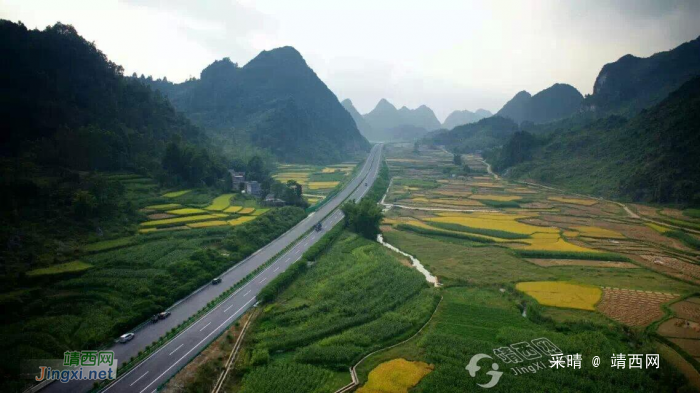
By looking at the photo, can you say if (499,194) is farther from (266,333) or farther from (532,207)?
(266,333)

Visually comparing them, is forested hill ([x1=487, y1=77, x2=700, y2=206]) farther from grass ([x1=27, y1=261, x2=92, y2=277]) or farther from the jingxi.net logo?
grass ([x1=27, y1=261, x2=92, y2=277])

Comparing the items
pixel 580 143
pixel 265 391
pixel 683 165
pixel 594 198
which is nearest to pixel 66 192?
pixel 265 391

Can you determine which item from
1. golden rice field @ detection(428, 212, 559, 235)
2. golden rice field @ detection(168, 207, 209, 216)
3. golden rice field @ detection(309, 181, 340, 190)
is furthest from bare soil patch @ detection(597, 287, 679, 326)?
golden rice field @ detection(309, 181, 340, 190)

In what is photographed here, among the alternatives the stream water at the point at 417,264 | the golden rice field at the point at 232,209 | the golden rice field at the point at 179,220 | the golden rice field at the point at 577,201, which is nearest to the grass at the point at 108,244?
the golden rice field at the point at 179,220

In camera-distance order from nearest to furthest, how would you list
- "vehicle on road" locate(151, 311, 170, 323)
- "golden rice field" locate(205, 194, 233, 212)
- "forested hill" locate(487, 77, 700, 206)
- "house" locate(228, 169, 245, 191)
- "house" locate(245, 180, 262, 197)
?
1. "vehicle on road" locate(151, 311, 170, 323)
2. "golden rice field" locate(205, 194, 233, 212)
3. "house" locate(245, 180, 262, 197)
4. "house" locate(228, 169, 245, 191)
5. "forested hill" locate(487, 77, 700, 206)

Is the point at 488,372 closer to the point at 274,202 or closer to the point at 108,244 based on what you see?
the point at 108,244

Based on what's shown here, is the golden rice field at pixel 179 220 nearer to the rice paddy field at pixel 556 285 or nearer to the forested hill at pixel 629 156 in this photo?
the rice paddy field at pixel 556 285

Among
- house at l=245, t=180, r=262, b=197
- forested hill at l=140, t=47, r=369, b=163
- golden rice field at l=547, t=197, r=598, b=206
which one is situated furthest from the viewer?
forested hill at l=140, t=47, r=369, b=163
